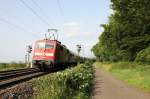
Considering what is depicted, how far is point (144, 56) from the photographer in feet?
184

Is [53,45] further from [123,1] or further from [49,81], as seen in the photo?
[49,81]

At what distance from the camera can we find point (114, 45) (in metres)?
69.8

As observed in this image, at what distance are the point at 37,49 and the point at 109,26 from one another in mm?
36376

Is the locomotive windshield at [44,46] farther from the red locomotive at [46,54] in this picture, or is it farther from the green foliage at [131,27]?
the green foliage at [131,27]

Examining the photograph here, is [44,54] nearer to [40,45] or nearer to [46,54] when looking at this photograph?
[46,54]

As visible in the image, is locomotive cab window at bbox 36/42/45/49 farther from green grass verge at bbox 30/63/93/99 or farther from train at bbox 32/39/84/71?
green grass verge at bbox 30/63/93/99

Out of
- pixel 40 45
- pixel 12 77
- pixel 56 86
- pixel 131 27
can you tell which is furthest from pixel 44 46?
pixel 56 86

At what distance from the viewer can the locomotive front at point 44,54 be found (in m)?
42.2

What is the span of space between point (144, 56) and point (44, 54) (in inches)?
698

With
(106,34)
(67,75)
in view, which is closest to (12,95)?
(67,75)

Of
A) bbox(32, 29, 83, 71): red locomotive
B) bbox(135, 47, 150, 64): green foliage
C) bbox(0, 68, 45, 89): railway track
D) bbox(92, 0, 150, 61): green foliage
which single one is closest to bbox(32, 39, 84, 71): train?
bbox(32, 29, 83, 71): red locomotive

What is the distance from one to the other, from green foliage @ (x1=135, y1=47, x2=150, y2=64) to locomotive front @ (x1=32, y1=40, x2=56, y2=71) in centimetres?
1527

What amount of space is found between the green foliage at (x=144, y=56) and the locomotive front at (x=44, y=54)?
15.3 meters

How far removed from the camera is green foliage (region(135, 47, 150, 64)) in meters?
54.3
